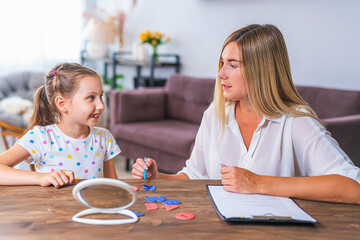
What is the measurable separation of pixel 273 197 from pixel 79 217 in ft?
1.74

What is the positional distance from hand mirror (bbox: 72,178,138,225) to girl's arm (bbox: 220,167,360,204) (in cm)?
34

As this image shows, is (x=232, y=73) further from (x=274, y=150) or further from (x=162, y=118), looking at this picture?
(x=162, y=118)

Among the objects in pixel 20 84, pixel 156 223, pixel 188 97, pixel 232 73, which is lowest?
pixel 20 84

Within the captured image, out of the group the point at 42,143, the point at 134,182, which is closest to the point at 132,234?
the point at 134,182

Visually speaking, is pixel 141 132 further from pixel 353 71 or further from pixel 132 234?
pixel 132 234

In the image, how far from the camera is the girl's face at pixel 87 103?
4.86 feet

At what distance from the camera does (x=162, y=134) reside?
351 centimetres

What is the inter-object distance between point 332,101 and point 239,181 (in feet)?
6.44

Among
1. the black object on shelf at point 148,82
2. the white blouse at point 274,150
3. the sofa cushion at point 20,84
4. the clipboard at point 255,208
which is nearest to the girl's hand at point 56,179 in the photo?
the clipboard at point 255,208

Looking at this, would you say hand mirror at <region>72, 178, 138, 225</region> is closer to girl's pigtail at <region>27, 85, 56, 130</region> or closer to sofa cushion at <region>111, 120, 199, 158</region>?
girl's pigtail at <region>27, 85, 56, 130</region>

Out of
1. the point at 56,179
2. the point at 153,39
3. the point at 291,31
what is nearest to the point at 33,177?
the point at 56,179

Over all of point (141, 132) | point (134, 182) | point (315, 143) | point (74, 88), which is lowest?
point (141, 132)

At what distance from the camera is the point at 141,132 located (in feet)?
12.0

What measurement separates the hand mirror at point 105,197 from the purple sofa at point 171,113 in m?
2.15
